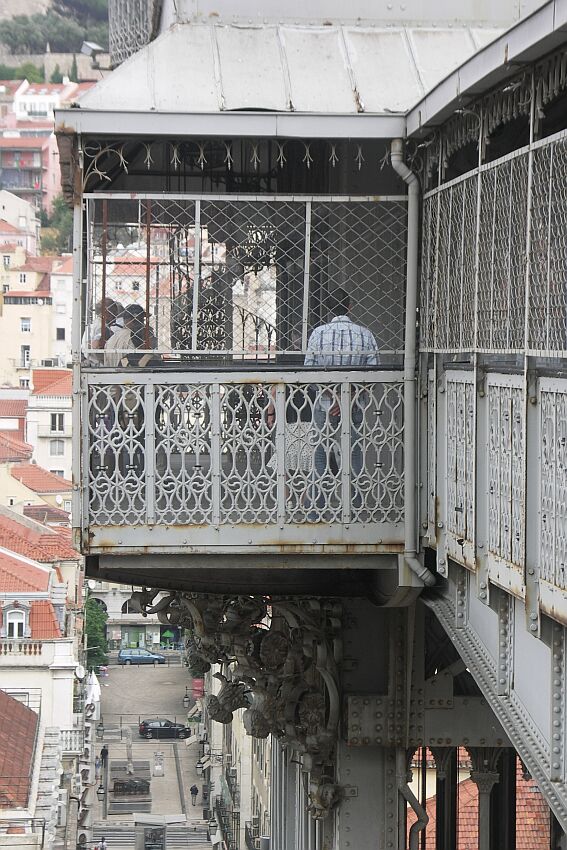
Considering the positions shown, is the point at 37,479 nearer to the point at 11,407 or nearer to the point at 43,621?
the point at 11,407

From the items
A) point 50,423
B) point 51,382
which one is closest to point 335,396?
point 50,423

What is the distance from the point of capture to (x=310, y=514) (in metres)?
9.84

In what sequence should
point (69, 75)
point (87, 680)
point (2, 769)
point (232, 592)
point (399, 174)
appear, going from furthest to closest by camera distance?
1. point (69, 75)
2. point (87, 680)
3. point (2, 769)
4. point (232, 592)
5. point (399, 174)

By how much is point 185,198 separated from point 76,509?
180 cm

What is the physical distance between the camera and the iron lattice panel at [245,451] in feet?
32.0

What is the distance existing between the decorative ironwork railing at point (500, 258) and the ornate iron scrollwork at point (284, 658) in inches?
101

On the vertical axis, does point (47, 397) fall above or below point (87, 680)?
above

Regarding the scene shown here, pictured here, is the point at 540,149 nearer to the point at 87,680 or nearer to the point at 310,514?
the point at 310,514

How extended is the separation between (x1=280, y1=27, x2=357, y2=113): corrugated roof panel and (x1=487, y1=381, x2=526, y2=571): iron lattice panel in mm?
2479

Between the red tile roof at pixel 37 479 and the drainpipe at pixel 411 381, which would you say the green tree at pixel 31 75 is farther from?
the drainpipe at pixel 411 381

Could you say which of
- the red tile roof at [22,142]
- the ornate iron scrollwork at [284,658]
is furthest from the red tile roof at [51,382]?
the ornate iron scrollwork at [284,658]

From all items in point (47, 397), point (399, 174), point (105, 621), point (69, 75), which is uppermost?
point (69, 75)

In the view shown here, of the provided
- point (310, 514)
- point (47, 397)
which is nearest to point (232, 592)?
point (310, 514)

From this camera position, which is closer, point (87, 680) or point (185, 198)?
point (185, 198)
